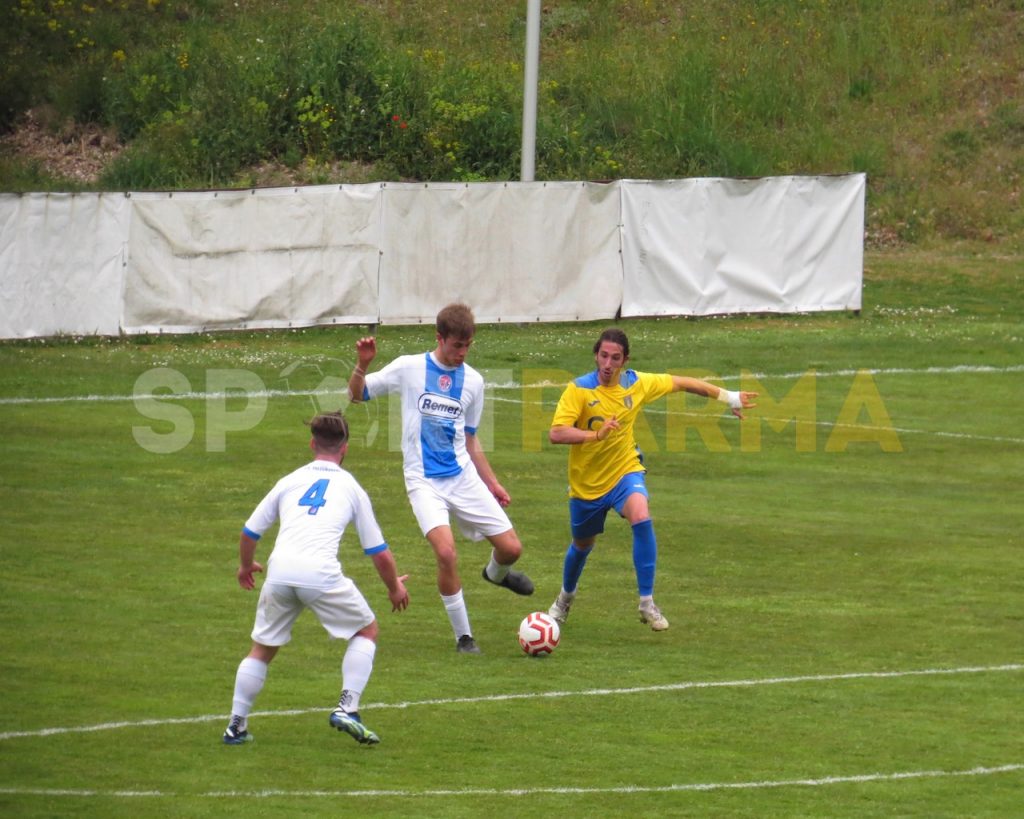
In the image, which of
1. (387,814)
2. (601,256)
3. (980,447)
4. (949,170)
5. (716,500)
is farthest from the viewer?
(949,170)

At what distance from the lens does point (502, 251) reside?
1163 inches

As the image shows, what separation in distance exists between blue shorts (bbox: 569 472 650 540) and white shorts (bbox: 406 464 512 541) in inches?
35.3

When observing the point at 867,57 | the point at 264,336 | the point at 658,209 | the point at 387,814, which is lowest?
the point at 387,814

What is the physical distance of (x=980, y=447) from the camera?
2103 cm

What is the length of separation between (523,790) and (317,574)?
1.56 m

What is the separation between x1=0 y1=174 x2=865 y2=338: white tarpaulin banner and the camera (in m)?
27.0

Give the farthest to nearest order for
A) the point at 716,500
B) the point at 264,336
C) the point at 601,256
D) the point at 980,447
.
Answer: the point at 601,256 < the point at 264,336 < the point at 980,447 < the point at 716,500

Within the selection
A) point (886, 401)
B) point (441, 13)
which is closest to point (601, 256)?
point (886, 401)

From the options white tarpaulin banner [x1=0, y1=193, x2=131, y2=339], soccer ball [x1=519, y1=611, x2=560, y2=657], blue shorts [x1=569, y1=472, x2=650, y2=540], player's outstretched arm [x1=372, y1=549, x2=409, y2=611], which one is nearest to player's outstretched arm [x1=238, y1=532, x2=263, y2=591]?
player's outstretched arm [x1=372, y1=549, x2=409, y2=611]

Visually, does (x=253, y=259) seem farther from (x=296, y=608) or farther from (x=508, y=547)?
(x=296, y=608)

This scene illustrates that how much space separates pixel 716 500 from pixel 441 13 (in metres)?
33.7

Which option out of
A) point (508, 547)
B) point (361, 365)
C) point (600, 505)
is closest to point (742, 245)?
point (600, 505)

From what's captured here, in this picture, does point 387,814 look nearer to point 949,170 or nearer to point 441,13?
point 949,170

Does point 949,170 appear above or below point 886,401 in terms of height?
above
